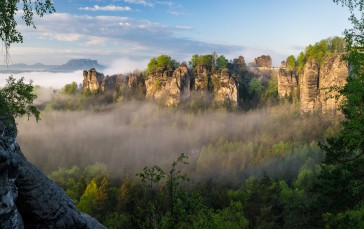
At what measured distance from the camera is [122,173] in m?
109

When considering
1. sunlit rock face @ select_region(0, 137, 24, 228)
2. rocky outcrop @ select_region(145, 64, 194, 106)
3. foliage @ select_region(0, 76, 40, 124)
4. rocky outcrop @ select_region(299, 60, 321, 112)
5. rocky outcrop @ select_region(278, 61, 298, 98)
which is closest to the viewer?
sunlit rock face @ select_region(0, 137, 24, 228)

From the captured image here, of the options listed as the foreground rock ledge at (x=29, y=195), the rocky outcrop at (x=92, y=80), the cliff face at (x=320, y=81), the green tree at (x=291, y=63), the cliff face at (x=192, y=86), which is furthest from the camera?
the rocky outcrop at (x=92, y=80)

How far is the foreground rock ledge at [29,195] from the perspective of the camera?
12.0 metres

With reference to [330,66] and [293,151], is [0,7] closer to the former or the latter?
[293,151]

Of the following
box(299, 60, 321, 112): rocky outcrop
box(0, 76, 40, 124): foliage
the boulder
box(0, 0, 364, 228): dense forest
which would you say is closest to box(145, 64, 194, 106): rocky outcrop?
box(0, 0, 364, 228): dense forest

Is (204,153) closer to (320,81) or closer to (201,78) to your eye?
(201,78)

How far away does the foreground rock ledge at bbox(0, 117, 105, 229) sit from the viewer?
1201cm

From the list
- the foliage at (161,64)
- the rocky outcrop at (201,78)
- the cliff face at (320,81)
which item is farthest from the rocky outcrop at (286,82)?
the foliage at (161,64)

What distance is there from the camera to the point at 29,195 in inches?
560

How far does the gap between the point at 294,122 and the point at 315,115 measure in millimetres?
8402

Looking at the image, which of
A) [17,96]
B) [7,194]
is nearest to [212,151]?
[17,96]

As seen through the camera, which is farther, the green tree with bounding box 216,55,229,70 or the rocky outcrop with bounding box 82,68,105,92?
the rocky outcrop with bounding box 82,68,105,92

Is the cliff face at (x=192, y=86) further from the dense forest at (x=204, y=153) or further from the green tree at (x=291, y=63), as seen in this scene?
the green tree at (x=291, y=63)

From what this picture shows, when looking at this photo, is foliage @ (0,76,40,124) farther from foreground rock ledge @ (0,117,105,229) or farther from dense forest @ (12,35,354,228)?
dense forest @ (12,35,354,228)
